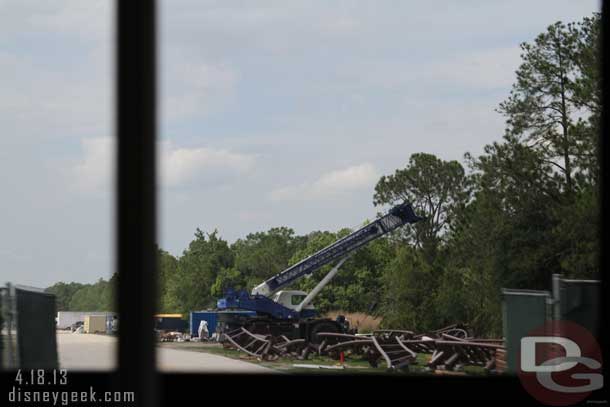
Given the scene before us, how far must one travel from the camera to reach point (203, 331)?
32.8m

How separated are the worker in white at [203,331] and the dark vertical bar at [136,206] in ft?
104

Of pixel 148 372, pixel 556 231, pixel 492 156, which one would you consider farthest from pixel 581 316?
pixel 492 156

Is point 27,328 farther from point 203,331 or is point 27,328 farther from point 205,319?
point 205,319

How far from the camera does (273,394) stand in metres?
8.08

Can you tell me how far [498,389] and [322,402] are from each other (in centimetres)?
176

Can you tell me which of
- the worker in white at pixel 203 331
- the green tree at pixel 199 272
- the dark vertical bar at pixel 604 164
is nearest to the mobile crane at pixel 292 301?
the worker in white at pixel 203 331

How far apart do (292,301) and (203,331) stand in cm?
430

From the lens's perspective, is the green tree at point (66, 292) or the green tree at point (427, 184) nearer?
the green tree at point (427, 184)

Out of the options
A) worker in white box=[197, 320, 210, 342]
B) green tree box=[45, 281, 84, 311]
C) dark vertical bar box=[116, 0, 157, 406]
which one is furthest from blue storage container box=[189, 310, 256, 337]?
green tree box=[45, 281, 84, 311]

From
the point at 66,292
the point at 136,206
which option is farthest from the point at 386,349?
the point at 66,292

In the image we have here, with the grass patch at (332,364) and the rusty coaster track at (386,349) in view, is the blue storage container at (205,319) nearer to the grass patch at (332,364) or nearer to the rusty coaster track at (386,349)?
the rusty coaster track at (386,349)

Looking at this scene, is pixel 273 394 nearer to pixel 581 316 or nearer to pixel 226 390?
pixel 226 390

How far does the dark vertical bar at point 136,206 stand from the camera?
1199 millimetres

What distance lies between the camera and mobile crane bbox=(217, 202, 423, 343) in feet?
Answer: 86.0
